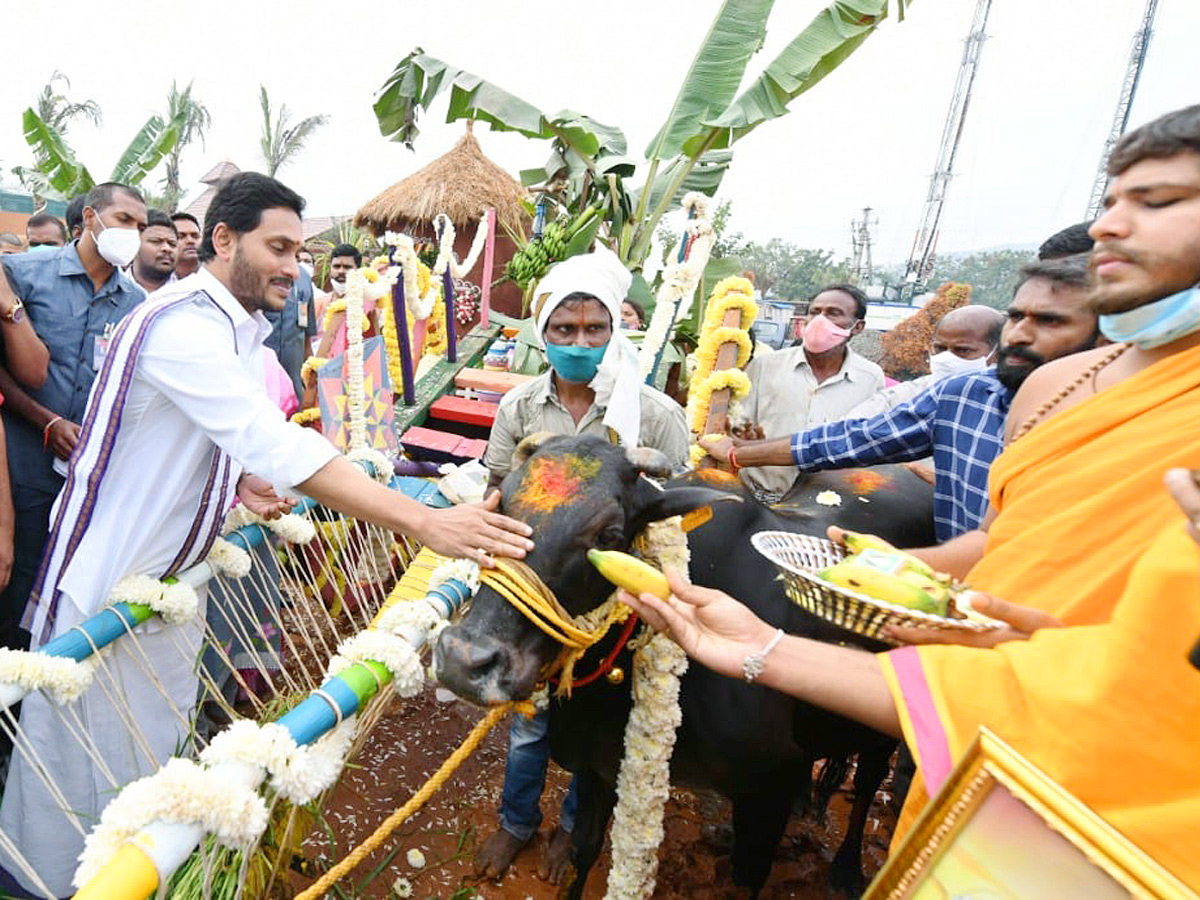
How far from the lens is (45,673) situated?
1592 mm

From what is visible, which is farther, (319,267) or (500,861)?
(319,267)

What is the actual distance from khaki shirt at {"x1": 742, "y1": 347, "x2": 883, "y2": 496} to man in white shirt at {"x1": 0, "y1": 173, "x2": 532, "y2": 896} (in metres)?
3.39

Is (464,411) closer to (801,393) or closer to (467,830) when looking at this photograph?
(801,393)

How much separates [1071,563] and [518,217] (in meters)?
14.7

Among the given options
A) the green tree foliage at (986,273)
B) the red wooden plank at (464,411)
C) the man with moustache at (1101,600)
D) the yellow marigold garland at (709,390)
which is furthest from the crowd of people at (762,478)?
the green tree foliage at (986,273)

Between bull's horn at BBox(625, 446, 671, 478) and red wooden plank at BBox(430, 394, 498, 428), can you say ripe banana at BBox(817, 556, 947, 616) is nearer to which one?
bull's horn at BBox(625, 446, 671, 478)

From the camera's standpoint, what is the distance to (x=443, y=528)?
1.86 m

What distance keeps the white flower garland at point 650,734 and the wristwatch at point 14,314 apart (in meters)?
2.90

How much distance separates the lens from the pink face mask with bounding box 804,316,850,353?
4719 mm

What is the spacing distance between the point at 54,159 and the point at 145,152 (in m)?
2.03

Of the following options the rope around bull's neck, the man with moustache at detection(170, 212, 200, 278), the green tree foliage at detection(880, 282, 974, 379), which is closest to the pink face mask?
the rope around bull's neck

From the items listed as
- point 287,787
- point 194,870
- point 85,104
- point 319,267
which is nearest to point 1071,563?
point 287,787

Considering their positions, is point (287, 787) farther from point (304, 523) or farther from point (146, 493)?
point (304, 523)

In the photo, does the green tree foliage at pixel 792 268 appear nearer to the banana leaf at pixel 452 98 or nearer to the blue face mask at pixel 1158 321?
the banana leaf at pixel 452 98
